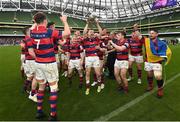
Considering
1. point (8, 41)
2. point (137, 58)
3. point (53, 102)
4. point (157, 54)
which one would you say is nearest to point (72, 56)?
point (137, 58)

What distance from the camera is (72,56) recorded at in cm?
988

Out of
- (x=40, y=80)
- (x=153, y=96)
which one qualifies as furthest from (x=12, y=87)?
(x=153, y=96)

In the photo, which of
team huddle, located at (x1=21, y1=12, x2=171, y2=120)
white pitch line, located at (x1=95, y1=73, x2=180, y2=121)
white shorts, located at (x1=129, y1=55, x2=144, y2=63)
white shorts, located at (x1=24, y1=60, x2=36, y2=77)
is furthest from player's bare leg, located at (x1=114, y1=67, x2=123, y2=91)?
white shorts, located at (x1=24, y1=60, x2=36, y2=77)

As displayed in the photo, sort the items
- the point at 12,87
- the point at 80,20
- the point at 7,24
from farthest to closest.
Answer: the point at 80,20 → the point at 7,24 → the point at 12,87

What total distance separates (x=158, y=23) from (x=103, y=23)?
78.6ft

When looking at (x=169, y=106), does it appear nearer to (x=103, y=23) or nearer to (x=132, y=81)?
(x=132, y=81)

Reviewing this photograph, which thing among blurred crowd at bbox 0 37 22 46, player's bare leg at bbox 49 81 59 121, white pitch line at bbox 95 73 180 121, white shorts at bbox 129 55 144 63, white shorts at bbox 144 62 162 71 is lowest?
white pitch line at bbox 95 73 180 121

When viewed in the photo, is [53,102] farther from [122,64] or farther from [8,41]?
[8,41]

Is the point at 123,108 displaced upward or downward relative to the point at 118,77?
downward

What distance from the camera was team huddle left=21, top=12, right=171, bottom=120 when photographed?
6004 millimetres

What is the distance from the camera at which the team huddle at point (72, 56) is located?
6.00 metres

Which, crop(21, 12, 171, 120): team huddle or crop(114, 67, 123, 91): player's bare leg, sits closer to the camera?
crop(21, 12, 171, 120): team huddle

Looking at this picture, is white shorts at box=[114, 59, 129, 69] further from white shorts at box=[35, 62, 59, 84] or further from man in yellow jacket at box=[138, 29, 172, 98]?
white shorts at box=[35, 62, 59, 84]

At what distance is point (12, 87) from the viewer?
9883 mm
